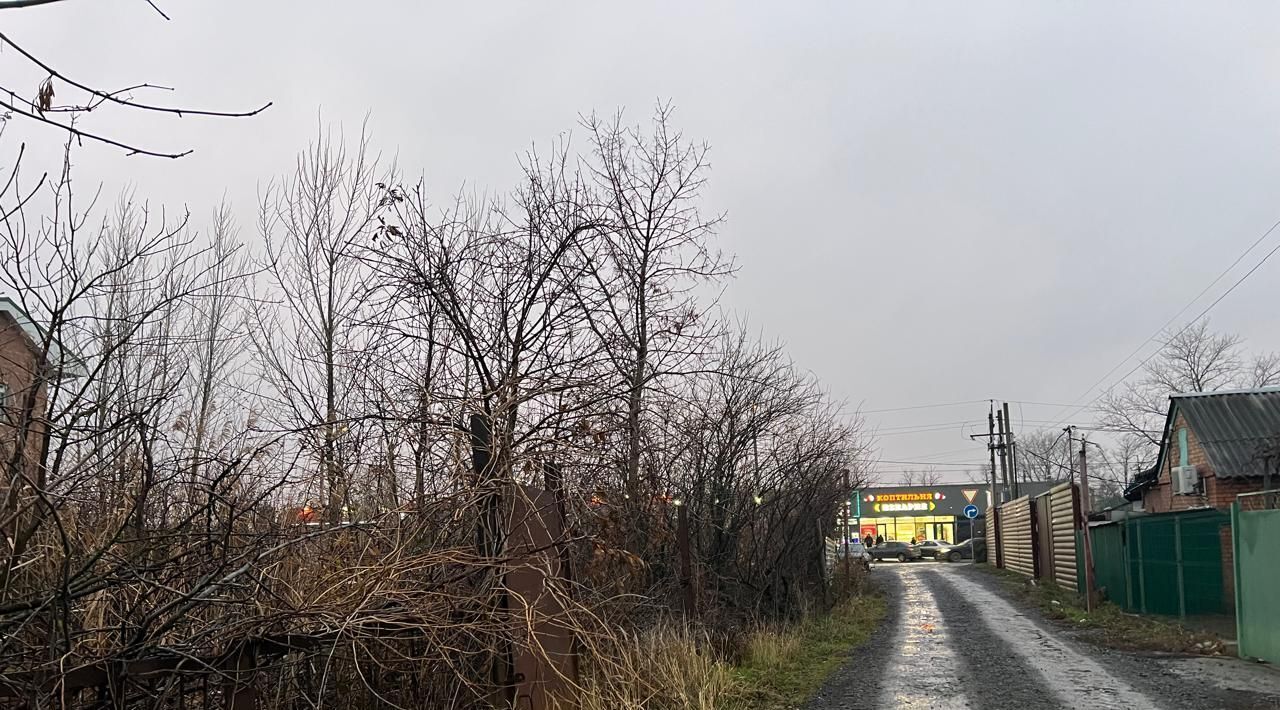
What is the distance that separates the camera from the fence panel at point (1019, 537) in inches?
1171

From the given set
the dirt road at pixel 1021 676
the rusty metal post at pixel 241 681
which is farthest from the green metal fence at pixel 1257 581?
the rusty metal post at pixel 241 681

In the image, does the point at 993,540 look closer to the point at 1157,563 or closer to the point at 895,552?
the point at 895,552

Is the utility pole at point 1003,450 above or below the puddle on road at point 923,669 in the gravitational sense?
above

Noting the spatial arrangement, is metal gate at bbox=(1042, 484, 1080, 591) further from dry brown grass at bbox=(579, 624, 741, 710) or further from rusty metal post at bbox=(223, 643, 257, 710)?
rusty metal post at bbox=(223, 643, 257, 710)

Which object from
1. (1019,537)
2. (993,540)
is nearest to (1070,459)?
(1019,537)

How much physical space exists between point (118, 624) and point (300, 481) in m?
1.52

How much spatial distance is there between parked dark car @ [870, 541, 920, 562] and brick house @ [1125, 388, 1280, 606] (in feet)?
101

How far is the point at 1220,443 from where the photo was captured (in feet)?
67.4

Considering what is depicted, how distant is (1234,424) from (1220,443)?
0.70m

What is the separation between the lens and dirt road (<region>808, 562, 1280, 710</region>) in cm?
906

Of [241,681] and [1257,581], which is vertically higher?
[241,681]

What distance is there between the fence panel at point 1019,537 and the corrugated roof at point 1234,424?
25.3 ft

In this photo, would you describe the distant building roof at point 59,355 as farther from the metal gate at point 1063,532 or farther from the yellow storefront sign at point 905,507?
the yellow storefront sign at point 905,507

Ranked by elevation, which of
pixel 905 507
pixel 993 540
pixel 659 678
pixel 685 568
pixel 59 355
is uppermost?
pixel 59 355
